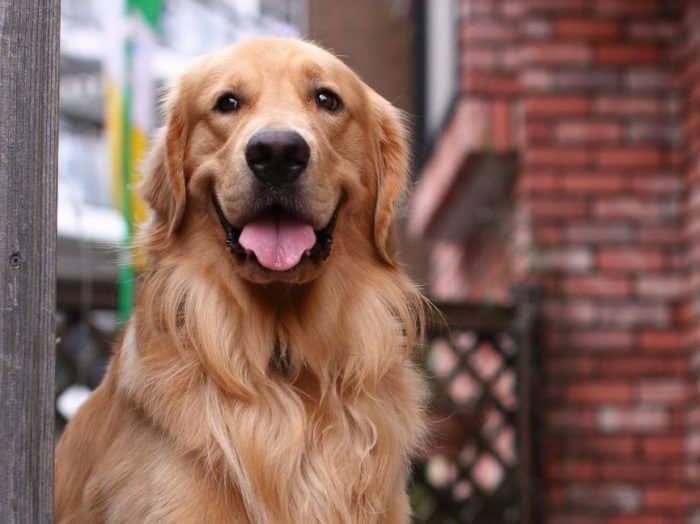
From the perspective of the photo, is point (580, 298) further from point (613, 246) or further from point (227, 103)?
point (227, 103)

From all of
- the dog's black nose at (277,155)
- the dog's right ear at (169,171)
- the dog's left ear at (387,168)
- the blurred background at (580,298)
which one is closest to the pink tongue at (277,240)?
the dog's black nose at (277,155)

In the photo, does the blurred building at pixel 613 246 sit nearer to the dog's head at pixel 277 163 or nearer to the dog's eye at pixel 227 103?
the dog's head at pixel 277 163

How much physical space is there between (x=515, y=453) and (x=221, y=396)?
3.46m

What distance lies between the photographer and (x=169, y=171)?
352cm

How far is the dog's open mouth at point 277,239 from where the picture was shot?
128 inches

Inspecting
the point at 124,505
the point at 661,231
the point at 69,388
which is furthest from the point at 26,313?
the point at 661,231

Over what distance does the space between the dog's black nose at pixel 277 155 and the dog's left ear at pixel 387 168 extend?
1.65 ft

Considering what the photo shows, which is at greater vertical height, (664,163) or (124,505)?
(664,163)

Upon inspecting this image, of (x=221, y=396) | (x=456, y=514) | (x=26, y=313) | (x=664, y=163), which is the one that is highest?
(x=664, y=163)

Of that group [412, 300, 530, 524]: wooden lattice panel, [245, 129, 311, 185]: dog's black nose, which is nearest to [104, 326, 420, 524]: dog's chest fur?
[245, 129, 311, 185]: dog's black nose

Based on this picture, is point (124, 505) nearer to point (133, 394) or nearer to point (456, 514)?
point (133, 394)

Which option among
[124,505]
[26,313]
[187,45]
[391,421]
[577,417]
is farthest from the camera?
[187,45]

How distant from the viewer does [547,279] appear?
651 cm

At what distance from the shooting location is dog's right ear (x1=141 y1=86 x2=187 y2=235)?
350 centimetres
